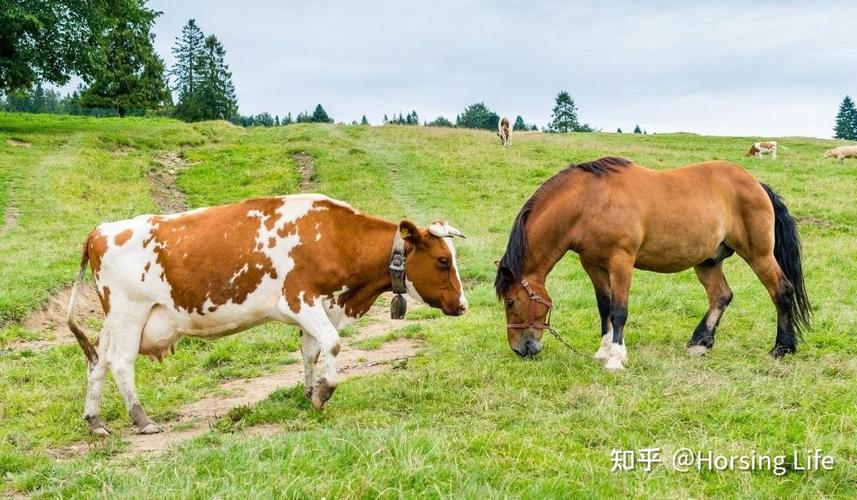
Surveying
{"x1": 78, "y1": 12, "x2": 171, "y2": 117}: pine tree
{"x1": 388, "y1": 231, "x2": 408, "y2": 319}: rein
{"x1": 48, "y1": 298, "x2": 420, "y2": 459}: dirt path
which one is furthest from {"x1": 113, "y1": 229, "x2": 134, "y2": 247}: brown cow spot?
{"x1": 78, "y1": 12, "x2": 171, "y2": 117}: pine tree

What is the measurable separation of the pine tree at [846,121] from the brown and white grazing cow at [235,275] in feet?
379

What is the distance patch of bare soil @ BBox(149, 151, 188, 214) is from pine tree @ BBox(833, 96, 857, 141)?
103619 mm

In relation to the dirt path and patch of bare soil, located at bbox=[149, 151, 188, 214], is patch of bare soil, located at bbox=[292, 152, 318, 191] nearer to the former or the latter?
patch of bare soil, located at bbox=[149, 151, 188, 214]

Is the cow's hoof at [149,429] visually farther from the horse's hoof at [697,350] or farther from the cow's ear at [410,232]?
the horse's hoof at [697,350]

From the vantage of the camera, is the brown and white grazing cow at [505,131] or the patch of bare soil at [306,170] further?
the brown and white grazing cow at [505,131]

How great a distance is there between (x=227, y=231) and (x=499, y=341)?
12.7 feet

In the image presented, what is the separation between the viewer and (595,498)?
405 cm

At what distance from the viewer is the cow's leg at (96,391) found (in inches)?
243

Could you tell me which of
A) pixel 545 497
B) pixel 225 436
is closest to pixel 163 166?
pixel 225 436

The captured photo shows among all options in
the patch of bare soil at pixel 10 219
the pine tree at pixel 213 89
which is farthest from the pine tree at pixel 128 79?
the patch of bare soil at pixel 10 219

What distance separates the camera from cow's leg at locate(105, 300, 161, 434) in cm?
619

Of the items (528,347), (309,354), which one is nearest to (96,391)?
(309,354)

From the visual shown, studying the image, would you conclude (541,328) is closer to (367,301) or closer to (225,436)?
(367,301)

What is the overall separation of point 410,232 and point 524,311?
206 centimetres
